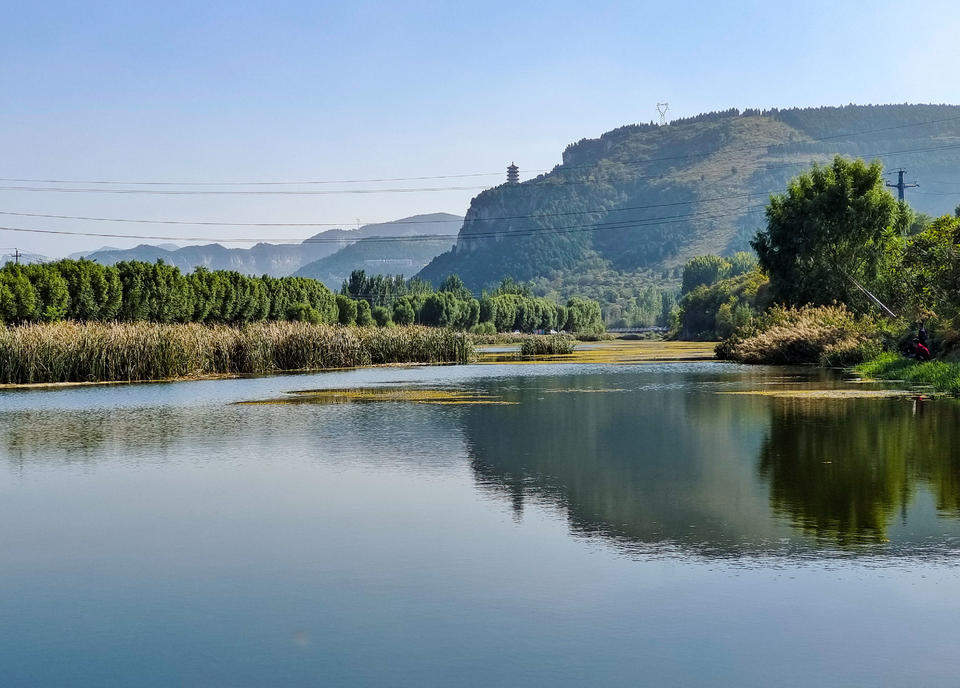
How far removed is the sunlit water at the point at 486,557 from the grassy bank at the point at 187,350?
2090cm

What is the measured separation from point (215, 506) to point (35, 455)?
6.47 metres

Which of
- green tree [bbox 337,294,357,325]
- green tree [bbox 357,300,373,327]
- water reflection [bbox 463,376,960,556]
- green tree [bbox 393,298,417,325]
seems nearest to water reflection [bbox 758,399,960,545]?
water reflection [bbox 463,376,960,556]

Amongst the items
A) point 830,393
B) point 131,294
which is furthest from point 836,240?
point 131,294

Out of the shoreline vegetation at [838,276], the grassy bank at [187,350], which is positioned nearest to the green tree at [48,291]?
the grassy bank at [187,350]

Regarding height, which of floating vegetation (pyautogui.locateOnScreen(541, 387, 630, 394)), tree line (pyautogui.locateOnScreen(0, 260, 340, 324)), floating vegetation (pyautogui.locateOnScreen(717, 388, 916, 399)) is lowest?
floating vegetation (pyautogui.locateOnScreen(541, 387, 630, 394))

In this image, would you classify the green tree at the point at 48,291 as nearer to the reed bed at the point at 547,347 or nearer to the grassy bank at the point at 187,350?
the grassy bank at the point at 187,350

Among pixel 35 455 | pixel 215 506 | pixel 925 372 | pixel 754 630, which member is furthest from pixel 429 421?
pixel 925 372

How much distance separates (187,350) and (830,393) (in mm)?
26336

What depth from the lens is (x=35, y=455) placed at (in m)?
17.3

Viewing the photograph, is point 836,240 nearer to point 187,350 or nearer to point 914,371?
point 914,371

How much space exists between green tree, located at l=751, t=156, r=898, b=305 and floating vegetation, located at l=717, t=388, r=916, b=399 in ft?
96.0

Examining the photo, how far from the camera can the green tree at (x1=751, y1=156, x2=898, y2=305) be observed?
58.6 meters

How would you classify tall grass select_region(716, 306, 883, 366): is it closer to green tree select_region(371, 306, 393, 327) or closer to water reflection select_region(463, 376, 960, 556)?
water reflection select_region(463, 376, 960, 556)

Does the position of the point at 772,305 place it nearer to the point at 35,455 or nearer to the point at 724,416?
the point at 724,416
